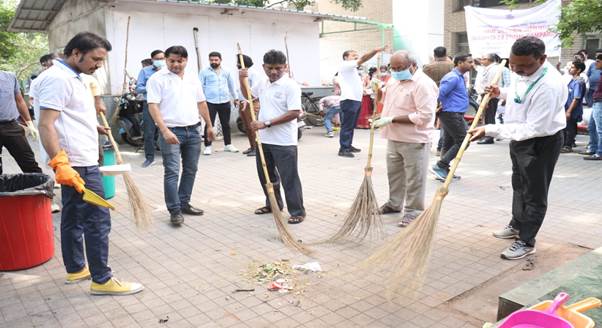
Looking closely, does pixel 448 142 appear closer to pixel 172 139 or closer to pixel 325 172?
pixel 325 172

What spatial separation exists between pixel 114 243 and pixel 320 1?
70.0ft

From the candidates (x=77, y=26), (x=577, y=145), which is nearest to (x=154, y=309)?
(x=577, y=145)

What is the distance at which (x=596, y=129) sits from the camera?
809 centimetres

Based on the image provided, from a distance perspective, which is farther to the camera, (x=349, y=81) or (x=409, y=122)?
(x=349, y=81)

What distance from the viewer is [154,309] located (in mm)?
3242

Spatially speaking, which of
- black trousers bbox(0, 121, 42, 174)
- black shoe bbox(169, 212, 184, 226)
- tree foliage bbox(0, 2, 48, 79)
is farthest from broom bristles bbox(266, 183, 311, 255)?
tree foliage bbox(0, 2, 48, 79)

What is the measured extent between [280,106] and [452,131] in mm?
2943

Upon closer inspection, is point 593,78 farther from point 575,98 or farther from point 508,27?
point 508,27

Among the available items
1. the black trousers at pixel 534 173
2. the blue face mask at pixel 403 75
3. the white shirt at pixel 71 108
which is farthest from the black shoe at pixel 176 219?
the black trousers at pixel 534 173

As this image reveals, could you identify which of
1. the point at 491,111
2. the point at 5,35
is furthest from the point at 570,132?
the point at 5,35

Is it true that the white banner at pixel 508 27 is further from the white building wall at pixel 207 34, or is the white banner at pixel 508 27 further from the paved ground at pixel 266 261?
the paved ground at pixel 266 261

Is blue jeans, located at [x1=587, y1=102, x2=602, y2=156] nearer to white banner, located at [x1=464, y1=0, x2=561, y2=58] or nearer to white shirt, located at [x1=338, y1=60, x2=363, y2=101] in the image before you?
white banner, located at [x1=464, y1=0, x2=561, y2=58]

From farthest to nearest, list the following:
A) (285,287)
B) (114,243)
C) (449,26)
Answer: (449,26)
(114,243)
(285,287)

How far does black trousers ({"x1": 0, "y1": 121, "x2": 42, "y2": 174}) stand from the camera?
5184mm
